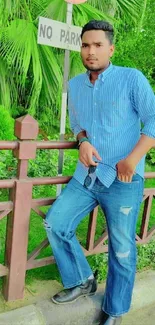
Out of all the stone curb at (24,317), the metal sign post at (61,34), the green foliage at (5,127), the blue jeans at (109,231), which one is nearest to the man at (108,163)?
the blue jeans at (109,231)

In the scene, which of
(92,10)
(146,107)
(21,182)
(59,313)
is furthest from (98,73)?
(92,10)

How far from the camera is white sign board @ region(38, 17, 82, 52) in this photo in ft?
9.32

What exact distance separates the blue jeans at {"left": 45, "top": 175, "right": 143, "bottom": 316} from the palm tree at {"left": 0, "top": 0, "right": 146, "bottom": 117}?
11.0 feet

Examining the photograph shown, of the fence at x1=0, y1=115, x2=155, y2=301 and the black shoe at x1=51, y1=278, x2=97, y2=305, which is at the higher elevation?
the fence at x1=0, y1=115, x2=155, y2=301

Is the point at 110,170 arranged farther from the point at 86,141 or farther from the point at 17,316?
the point at 17,316

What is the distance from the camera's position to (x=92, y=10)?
596 centimetres

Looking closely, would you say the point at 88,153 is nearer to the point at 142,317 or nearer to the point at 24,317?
the point at 24,317

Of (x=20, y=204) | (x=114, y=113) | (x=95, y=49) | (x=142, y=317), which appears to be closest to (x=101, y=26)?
(x=95, y=49)

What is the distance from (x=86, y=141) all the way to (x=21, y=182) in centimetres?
45

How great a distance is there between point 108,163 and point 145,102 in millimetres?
412

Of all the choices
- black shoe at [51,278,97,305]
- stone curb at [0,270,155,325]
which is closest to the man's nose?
black shoe at [51,278,97,305]

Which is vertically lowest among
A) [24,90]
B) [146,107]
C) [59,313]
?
[59,313]

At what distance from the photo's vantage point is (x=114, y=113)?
2350mm

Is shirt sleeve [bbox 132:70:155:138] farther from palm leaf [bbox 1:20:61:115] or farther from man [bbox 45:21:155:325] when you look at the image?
palm leaf [bbox 1:20:61:115]
